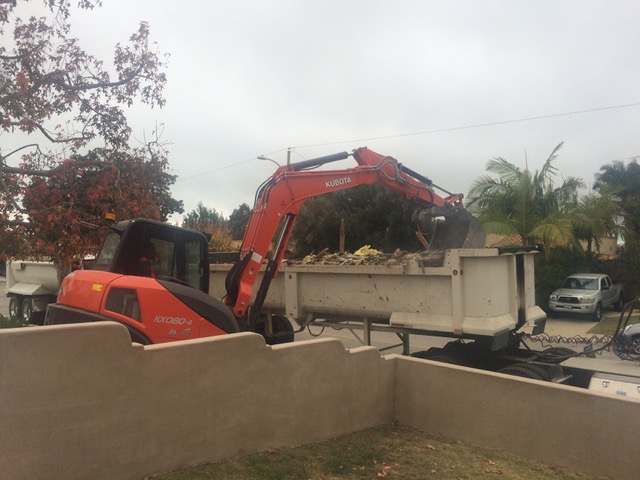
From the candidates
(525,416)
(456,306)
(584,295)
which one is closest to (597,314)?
(584,295)

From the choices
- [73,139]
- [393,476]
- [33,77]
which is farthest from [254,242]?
[393,476]

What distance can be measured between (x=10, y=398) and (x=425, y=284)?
197 inches

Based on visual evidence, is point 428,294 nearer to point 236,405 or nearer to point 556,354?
point 556,354

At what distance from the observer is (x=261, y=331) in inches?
384

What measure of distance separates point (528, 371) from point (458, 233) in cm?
250

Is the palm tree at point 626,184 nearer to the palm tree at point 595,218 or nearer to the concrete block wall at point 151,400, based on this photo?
the palm tree at point 595,218

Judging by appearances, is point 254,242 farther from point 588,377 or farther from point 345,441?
point 588,377

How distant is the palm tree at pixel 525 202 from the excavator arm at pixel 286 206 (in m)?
12.0

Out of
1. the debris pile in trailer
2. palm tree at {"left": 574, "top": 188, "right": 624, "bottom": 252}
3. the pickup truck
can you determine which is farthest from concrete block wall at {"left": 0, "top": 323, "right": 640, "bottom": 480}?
palm tree at {"left": 574, "top": 188, "right": 624, "bottom": 252}

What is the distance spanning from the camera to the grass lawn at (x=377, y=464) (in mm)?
4355

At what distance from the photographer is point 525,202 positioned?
66.8 feet

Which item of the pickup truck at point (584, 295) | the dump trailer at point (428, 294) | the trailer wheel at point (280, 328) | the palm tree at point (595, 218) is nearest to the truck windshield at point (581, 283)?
the pickup truck at point (584, 295)

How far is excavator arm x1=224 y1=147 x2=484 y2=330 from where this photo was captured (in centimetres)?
782

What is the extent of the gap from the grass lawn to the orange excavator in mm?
1958
